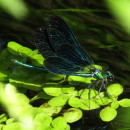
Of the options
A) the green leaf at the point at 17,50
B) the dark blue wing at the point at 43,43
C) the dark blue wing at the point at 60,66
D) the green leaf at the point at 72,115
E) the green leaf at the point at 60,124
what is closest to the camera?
the green leaf at the point at 60,124

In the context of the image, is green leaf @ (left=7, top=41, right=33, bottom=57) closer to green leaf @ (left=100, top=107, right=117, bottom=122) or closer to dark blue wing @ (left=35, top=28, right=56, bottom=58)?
dark blue wing @ (left=35, top=28, right=56, bottom=58)

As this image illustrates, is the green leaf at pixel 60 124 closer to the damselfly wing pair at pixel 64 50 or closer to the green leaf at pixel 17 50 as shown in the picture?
the damselfly wing pair at pixel 64 50

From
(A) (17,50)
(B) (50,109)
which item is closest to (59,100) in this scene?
(B) (50,109)

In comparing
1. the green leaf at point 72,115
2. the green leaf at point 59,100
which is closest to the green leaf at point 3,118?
the green leaf at point 59,100

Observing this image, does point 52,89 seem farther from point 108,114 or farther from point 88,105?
point 108,114

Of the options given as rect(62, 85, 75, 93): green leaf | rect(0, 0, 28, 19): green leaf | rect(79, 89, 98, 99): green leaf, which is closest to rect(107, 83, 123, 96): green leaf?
rect(79, 89, 98, 99): green leaf
